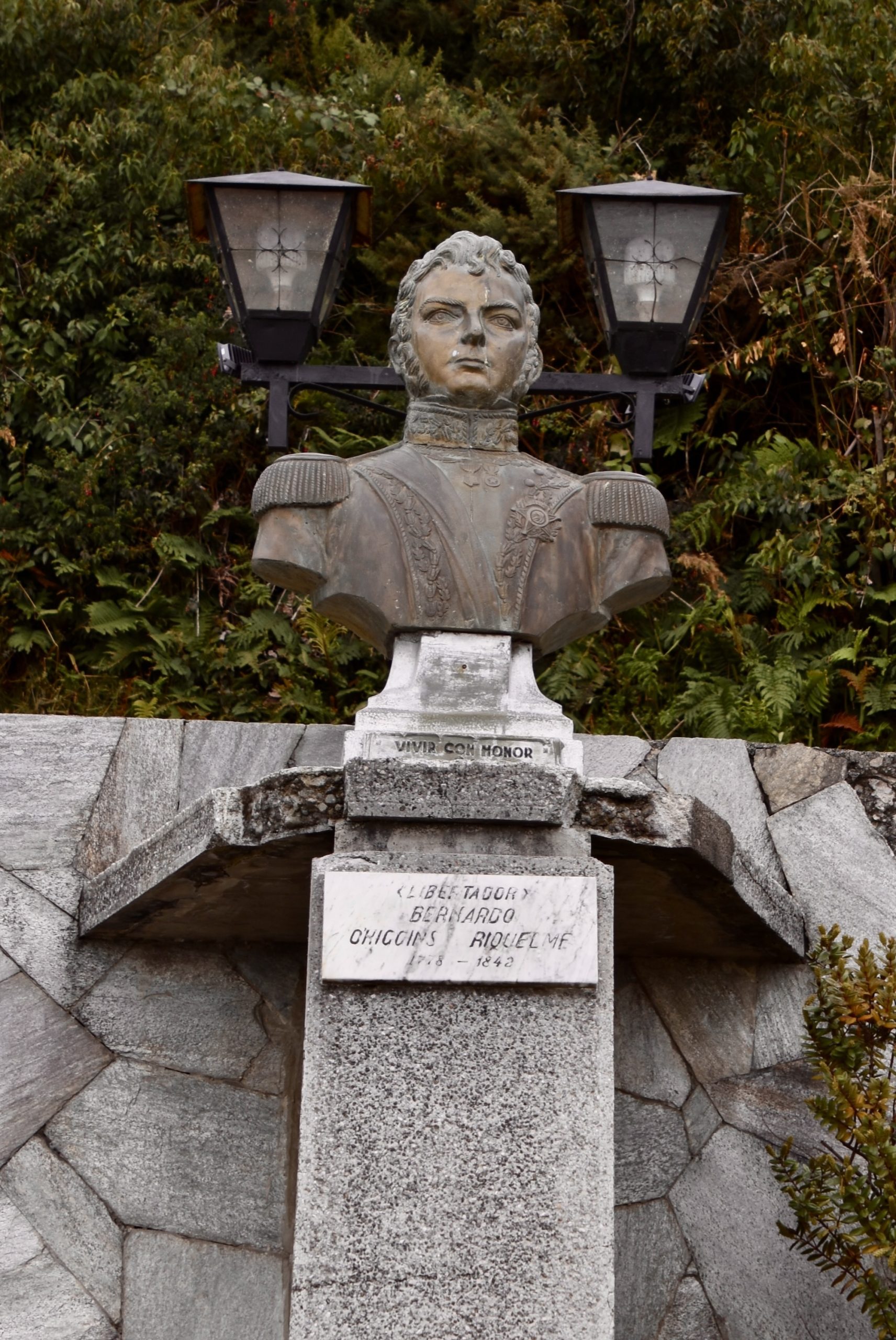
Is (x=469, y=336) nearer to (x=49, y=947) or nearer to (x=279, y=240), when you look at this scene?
(x=279, y=240)

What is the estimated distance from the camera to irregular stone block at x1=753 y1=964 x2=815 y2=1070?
5.38 meters

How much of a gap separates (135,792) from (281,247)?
168 centimetres

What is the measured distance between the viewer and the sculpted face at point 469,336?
4883mm

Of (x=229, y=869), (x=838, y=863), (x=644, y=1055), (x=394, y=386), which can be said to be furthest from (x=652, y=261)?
(x=644, y=1055)

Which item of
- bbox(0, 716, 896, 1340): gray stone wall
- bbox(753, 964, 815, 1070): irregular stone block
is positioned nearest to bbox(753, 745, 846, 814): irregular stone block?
bbox(0, 716, 896, 1340): gray stone wall

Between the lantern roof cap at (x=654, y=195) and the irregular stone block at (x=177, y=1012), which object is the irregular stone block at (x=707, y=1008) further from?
the lantern roof cap at (x=654, y=195)

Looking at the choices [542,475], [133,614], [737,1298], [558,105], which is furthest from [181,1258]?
[558,105]

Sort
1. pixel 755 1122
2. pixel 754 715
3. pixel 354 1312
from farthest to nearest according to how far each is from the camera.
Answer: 1. pixel 754 715
2. pixel 755 1122
3. pixel 354 1312

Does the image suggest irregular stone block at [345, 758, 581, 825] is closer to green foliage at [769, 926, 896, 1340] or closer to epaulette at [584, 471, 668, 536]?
epaulette at [584, 471, 668, 536]

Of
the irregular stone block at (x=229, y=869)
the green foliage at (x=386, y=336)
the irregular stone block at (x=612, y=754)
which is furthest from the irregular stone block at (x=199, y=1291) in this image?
the green foliage at (x=386, y=336)

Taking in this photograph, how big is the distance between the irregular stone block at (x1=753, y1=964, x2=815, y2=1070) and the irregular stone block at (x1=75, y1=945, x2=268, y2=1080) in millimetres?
1451

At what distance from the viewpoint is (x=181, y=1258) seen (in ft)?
16.8

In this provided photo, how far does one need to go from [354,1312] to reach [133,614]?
4242mm

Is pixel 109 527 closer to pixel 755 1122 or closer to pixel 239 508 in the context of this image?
pixel 239 508
